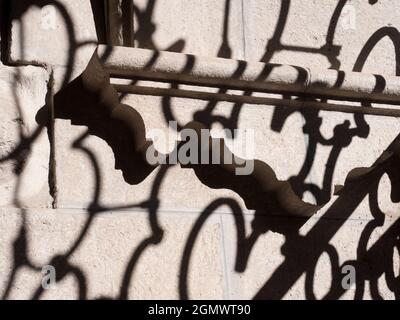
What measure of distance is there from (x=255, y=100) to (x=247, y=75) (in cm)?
8

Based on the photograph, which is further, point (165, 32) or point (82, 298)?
point (165, 32)

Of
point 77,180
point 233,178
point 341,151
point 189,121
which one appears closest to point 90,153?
point 77,180

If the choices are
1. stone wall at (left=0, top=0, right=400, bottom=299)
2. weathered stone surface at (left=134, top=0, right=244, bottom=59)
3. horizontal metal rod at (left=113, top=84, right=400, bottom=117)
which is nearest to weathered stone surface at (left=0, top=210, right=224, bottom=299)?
stone wall at (left=0, top=0, right=400, bottom=299)

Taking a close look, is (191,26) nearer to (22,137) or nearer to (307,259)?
(22,137)

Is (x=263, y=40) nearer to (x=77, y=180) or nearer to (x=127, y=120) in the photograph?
(x=127, y=120)

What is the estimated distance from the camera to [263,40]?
2.11 m

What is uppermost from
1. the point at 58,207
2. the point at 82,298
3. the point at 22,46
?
the point at 22,46

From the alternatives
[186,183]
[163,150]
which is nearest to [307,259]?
[186,183]

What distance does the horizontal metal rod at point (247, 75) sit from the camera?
1.80m

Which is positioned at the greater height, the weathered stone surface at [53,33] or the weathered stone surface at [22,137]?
the weathered stone surface at [53,33]

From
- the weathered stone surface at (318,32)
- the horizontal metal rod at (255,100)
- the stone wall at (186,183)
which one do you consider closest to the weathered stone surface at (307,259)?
the stone wall at (186,183)

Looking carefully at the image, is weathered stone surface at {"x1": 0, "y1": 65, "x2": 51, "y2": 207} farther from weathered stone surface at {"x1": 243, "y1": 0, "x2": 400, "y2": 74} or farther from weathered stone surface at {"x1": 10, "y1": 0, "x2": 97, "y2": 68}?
weathered stone surface at {"x1": 243, "y1": 0, "x2": 400, "y2": 74}

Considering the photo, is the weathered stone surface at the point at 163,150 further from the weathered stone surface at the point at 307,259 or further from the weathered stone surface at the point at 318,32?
the weathered stone surface at the point at 318,32

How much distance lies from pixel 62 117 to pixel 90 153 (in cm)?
11
